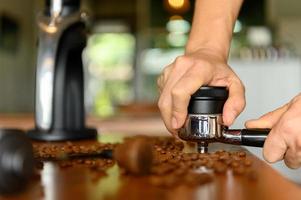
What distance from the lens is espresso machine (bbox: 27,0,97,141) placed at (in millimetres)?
967

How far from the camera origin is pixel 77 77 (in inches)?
40.3

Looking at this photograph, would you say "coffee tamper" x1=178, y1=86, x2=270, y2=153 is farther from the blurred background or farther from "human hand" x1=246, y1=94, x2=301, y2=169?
the blurred background

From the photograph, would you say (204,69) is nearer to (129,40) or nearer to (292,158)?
(292,158)

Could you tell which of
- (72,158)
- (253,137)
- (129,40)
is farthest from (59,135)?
(129,40)

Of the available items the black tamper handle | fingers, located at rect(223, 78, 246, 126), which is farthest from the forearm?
the black tamper handle

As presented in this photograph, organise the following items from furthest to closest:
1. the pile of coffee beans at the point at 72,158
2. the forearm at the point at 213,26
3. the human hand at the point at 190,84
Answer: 1. the forearm at the point at 213,26
2. the human hand at the point at 190,84
3. the pile of coffee beans at the point at 72,158

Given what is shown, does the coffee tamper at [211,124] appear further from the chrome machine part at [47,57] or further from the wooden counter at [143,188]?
the chrome machine part at [47,57]

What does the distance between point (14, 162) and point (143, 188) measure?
0.40 feet

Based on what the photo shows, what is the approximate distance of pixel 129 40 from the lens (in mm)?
5938

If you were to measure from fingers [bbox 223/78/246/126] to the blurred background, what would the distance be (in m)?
4.12

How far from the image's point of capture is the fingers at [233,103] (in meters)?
0.70

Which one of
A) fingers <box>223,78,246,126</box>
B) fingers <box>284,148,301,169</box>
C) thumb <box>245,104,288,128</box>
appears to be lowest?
fingers <box>284,148,301,169</box>

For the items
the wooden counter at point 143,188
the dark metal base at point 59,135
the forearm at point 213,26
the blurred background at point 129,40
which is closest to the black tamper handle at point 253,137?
the wooden counter at point 143,188

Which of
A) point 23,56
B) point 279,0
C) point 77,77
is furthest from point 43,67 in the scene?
point 23,56
